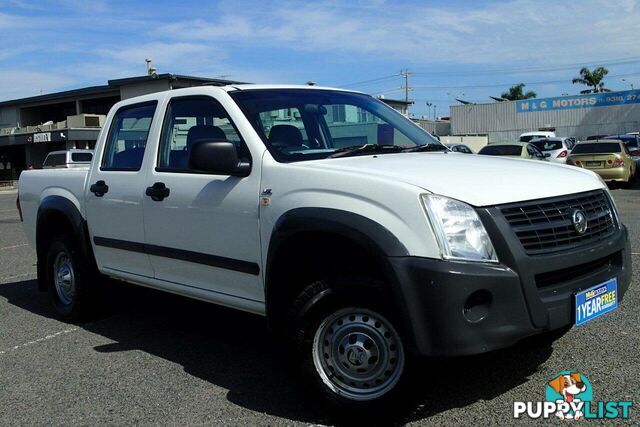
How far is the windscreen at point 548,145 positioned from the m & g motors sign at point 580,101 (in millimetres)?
32747

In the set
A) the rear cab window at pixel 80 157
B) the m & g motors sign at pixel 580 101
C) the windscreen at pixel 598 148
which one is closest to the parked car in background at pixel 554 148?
the windscreen at pixel 598 148

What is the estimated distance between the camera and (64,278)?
19.5 feet

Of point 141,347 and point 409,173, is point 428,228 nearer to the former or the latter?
point 409,173

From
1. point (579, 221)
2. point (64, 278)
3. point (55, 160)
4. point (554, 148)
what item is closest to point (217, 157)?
point (579, 221)

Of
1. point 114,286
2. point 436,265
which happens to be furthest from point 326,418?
point 114,286

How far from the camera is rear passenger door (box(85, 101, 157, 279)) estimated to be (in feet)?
16.0

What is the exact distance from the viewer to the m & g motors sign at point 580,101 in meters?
50.7

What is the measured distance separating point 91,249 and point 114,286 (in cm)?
76

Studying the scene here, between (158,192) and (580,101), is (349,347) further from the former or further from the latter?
(580,101)

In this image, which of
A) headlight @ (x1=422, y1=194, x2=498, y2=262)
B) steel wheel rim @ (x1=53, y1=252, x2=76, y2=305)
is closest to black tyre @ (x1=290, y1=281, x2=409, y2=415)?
headlight @ (x1=422, y1=194, x2=498, y2=262)

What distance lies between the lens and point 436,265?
10.1 feet

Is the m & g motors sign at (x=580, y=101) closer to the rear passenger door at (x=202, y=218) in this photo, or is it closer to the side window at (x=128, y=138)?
the side window at (x=128, y=138)

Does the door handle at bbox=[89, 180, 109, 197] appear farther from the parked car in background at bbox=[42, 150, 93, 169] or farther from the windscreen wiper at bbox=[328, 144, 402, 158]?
the parked car in background at bbox=[42, 150, 93, 169]

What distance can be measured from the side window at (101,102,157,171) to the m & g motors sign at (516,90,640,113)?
173ft
